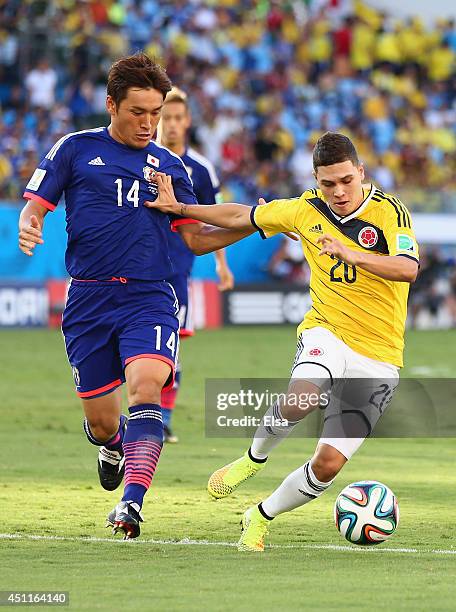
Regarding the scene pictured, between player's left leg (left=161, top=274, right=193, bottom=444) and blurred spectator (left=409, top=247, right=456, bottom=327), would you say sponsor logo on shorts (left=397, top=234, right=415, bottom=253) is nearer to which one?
player's left leg (left=161, top=274, right=193, bottom=444)

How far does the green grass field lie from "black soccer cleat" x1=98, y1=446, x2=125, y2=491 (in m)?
0.15

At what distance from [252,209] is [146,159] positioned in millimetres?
675

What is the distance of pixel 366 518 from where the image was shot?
278 inches

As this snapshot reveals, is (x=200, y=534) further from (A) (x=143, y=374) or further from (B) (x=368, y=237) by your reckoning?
(B) (x=368, y=237)

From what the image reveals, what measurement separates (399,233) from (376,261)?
0.39m

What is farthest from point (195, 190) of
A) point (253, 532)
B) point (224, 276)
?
point (253, 532)

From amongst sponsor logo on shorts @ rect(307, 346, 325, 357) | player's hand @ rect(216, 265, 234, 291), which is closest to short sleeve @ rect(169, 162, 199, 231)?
sponsor logo on shorts @ rect(307, 346, 325, 357)

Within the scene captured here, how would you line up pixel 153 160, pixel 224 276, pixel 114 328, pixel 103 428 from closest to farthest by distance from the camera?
1. pixel 114 328
2. pixel 153 160
3. pixel 103 428
4. pixel 224 276

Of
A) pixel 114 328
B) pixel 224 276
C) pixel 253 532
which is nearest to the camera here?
pixel 253 532

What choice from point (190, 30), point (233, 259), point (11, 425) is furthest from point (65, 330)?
point (190, 30)

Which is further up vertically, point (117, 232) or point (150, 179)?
point (150, 179)

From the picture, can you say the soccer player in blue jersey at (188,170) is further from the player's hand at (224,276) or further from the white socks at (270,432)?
the white socks at (270,432)

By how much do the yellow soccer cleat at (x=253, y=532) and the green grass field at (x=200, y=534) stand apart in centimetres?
8

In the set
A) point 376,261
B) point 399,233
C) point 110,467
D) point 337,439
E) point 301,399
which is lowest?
point 110,467
